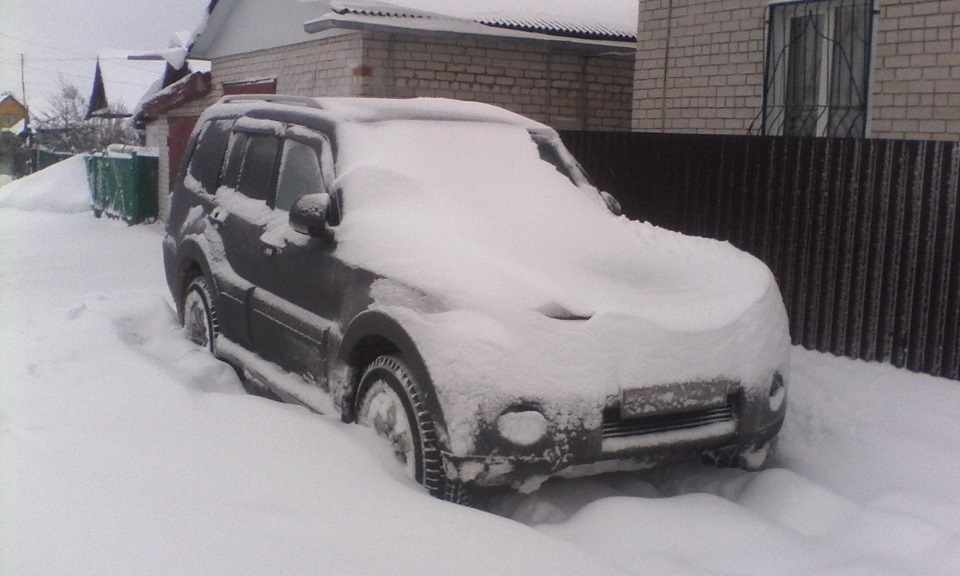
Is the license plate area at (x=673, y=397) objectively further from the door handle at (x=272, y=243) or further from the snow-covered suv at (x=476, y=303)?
the door handle at (x=272, y=243)

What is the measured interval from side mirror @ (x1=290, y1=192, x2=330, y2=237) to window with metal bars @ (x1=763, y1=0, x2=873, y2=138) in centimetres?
506

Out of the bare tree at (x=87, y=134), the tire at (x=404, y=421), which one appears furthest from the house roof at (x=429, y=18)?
the bare tree at (x=87, y=134)

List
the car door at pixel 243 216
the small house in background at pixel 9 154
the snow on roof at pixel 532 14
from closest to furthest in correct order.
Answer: the car door at pixel 243 216 → the snow on roof at pixel 532 14 → the small house in background at pixel 9 154

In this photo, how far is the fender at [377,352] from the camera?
12.1 feet

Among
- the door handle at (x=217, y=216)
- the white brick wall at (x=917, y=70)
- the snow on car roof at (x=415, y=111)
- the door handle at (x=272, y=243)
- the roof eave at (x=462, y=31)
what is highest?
the roof eave at (x=462, y=31)

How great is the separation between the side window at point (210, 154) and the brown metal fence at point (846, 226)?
345cm

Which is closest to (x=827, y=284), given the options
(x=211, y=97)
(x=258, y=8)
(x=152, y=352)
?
(x=152, y=352)

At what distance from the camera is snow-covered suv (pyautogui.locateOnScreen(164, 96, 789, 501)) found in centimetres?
364

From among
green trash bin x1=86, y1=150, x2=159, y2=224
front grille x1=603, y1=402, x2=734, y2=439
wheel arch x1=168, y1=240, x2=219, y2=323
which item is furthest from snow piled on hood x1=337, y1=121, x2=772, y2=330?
green trash bin x1=86, y1=150, x2=159, y2=224

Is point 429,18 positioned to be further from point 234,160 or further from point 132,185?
point 132,185

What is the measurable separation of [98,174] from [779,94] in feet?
48.3

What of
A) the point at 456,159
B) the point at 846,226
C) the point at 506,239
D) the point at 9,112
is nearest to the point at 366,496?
the point at 506,239

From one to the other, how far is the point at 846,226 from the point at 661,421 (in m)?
2.94

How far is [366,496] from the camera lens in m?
3.52
